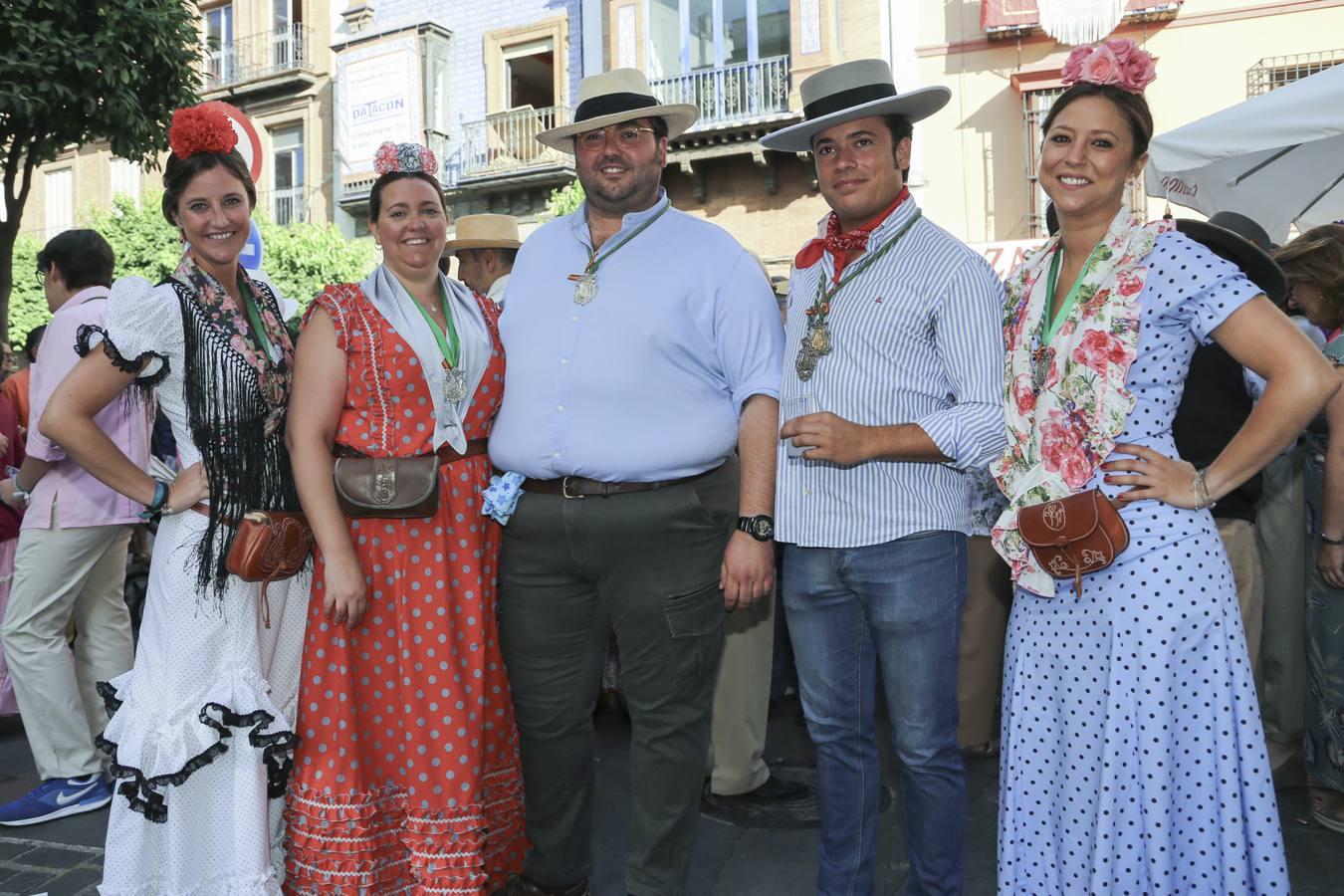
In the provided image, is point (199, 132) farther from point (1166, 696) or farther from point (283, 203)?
point (283, 203)

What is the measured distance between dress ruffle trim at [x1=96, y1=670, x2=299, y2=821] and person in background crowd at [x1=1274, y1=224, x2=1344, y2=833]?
3461mm

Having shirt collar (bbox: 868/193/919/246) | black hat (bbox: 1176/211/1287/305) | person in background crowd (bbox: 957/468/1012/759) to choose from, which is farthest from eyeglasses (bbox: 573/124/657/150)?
person in background crowd (bbox: 957/468/1012/759)

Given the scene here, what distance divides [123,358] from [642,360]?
1.42m

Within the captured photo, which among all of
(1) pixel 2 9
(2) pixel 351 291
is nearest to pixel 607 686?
(2) pixel 351 291

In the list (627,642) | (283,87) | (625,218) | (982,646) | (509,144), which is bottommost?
(982,646)

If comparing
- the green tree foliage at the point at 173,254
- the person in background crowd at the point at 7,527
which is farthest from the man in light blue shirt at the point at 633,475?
the green tree foliage at the point at 173,254

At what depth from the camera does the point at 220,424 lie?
292 cm

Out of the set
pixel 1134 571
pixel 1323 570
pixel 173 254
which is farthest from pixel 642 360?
pixel 173 254

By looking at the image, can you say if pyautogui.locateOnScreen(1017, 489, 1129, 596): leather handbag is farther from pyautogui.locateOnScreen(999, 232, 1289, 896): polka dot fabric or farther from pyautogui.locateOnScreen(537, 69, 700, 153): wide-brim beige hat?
pyautogui.locateOnScreen(537, 69, 700, 153): wide-brim beige hat

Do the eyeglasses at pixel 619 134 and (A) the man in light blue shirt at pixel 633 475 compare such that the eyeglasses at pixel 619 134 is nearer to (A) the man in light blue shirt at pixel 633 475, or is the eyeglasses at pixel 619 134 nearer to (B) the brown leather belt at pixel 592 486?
(A) the man in light blue shirt at pixel 633 475

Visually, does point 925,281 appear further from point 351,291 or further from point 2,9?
point 2,9

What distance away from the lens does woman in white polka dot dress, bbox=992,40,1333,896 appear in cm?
220

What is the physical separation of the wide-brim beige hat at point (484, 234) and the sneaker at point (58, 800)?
309 centimetres

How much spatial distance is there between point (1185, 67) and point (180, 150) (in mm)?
13554
